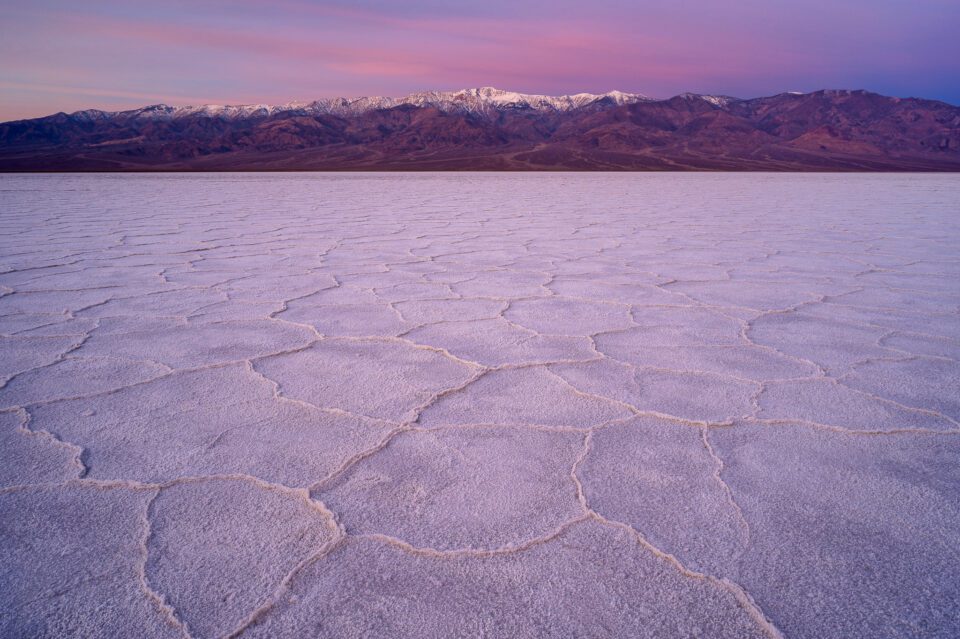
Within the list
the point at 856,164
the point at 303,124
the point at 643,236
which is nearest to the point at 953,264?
the point at 643,236

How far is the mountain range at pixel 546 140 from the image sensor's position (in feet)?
142

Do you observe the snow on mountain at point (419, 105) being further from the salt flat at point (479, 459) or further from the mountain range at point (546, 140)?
the salt flat at point (479, 459)

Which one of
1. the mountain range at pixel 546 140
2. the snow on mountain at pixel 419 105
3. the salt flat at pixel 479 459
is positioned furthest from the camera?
the snow on mountain at pixel 419 105

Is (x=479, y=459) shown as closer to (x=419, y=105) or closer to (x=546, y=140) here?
(x=546, y=140)

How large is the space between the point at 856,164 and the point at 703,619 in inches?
2194

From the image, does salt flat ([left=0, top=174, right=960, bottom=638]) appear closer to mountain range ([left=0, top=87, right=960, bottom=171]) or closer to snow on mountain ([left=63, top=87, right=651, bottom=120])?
mountain range ([left=0, top=87, right=960, bottom=171])

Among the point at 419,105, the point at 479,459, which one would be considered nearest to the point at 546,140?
the point at 419,105

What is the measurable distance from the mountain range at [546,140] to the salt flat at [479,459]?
107 ft

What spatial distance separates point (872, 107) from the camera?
88.6 meters

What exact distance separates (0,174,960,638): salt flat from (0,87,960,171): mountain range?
3255cm

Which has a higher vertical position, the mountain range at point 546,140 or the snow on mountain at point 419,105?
the snow on mountain at point 419,105

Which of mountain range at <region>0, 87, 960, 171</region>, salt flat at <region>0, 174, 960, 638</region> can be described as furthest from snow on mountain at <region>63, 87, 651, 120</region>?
salt flat at <region>0, 174, 960, 638</region>

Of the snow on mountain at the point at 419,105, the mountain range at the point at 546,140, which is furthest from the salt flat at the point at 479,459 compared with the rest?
the snow on mountain at the point at 419,105

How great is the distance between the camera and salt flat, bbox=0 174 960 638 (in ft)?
2.69
